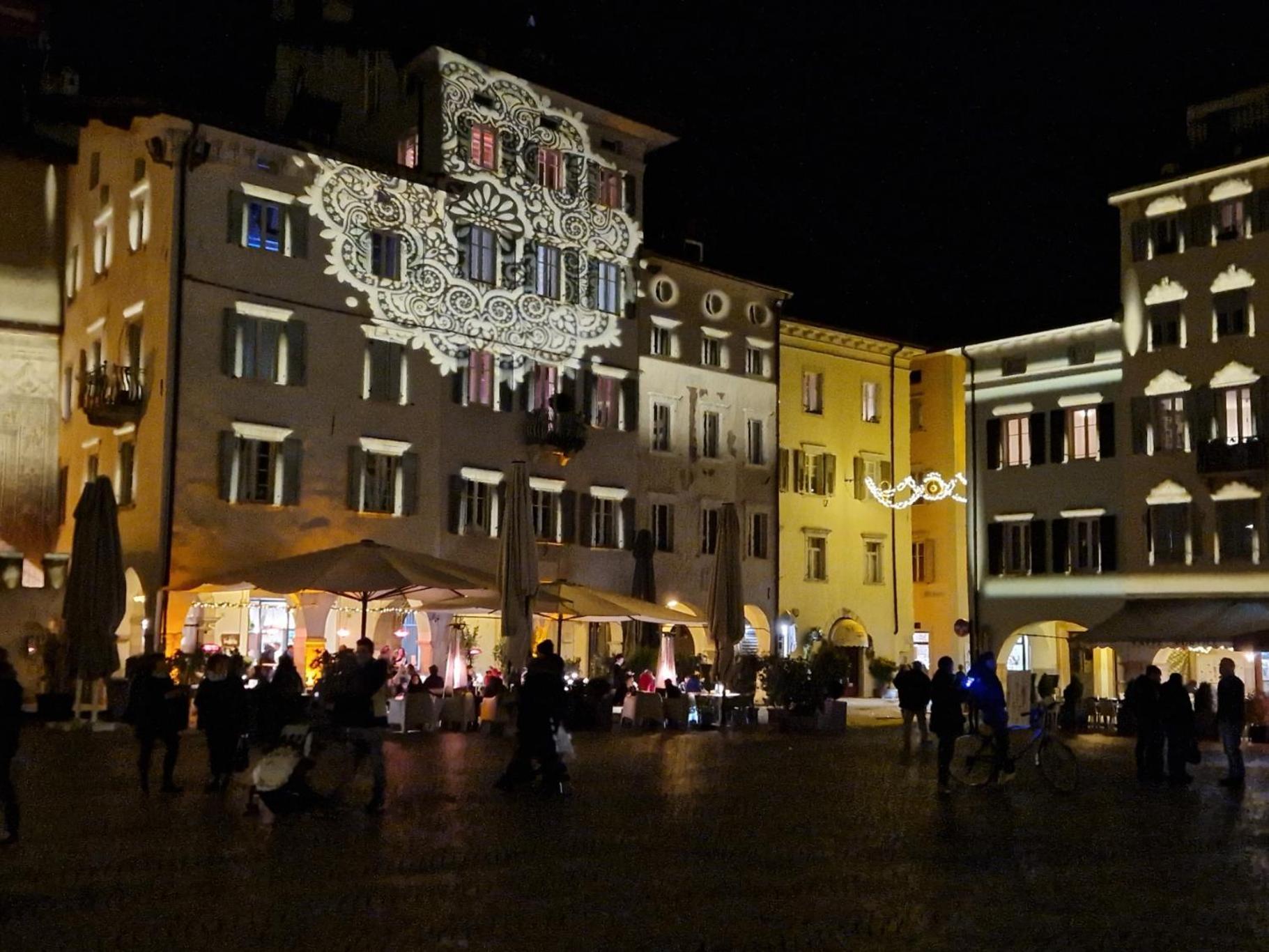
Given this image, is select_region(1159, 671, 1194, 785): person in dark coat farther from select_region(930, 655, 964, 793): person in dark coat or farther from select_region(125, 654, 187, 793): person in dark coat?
select_region(125, 654, 187, 793): person in dark coat

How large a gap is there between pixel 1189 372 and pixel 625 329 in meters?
14.3

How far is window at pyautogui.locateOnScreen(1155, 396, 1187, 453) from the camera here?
129 feet

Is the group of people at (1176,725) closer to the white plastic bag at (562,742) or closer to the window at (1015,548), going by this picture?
the white plastic bag at (562,742)

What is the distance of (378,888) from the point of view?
32.1 feet

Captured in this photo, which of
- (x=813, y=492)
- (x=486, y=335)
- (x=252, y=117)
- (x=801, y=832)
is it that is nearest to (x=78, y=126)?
(x=252, y=117)

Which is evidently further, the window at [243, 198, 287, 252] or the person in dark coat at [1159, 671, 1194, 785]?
the window at [243, 198, 287, 252]

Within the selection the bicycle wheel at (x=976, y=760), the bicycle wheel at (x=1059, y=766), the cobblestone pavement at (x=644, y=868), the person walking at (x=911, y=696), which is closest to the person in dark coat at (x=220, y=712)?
the cobblestone pavement at (x=644, y=868)

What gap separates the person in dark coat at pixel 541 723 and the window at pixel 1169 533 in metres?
26.8

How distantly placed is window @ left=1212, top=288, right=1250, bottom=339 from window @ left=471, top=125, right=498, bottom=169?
59.6 ft

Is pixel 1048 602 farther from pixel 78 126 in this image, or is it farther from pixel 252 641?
pixel 78 126

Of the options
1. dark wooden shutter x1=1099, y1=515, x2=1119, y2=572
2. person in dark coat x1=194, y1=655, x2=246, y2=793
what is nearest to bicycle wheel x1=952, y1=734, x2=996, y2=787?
person in dark coat x1=194, y1=655, x2=246, y2=793

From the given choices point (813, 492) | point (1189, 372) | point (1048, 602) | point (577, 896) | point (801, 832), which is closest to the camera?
point (577, 896)

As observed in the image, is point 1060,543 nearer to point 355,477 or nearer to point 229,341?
point 355,477

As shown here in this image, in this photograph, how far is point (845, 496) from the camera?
1844 inches
